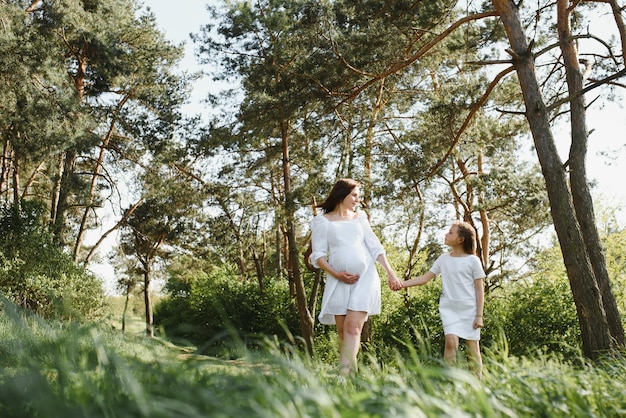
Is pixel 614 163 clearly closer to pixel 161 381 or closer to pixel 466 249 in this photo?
pixel 466 249

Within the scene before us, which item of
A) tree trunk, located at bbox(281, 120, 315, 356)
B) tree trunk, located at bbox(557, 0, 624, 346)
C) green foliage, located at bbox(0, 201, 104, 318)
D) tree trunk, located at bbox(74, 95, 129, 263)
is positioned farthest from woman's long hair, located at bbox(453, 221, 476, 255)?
tree trunk, located at bbox(74, 95, 129, 263)

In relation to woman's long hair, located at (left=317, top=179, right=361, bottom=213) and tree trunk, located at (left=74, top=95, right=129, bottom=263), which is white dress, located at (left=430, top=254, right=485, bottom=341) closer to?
woman's long hair, located at (left=317, top=179, right=361, bottom=213)

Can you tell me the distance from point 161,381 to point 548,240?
83.8 feet

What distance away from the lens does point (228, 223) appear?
79.0 feet

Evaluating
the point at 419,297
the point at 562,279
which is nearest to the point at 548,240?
the point at 419,297

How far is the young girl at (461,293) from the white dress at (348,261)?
81cm

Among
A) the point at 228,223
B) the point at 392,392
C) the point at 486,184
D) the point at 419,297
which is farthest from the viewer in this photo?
the point at 228,223

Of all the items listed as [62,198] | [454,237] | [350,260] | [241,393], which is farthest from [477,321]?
[62,198]

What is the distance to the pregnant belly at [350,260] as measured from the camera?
16.4 ft

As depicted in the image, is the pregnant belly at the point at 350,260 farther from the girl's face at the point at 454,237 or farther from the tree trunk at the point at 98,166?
the tree trunk at the point at 98,166

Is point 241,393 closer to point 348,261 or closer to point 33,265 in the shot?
point 348,261

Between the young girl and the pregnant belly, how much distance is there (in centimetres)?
90

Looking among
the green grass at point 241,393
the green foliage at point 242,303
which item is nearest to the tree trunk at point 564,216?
the green grass at point 241,393

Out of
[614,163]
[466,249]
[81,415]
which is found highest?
[614,163]
